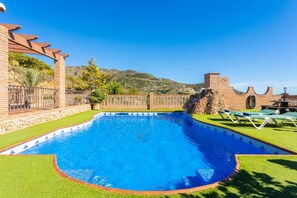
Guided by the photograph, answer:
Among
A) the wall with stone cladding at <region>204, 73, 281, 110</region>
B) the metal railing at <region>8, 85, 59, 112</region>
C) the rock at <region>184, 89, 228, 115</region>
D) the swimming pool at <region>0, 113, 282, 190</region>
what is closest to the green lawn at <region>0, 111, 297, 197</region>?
the swimming pool at <region>0, 113, 282, 190</region>

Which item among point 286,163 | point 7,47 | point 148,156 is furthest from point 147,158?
point 7,47

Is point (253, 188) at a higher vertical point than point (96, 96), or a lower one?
lower

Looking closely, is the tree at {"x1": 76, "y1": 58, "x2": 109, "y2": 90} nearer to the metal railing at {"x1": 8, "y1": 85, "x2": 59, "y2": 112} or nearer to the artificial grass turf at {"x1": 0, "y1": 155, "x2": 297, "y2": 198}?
the metal railing at {"x1": 8, "y1": 85, "x2": 59, "y2": 112}

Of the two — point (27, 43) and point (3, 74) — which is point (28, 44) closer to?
point (27, 43)

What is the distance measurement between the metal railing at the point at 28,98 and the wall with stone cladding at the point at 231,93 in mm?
14337

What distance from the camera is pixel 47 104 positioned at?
50.9 feet

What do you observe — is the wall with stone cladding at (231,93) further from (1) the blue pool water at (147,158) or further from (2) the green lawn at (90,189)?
(2) the green lawn at (90,189)

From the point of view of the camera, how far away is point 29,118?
31.3ft

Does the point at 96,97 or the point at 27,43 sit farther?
the point at 96,97

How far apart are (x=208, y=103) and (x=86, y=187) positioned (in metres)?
15.1

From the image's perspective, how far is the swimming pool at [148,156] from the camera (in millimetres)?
4879

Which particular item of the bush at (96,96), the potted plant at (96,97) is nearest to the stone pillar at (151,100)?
the potted plant at (96,97)

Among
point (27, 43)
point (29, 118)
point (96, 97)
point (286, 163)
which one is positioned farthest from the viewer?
point (96, 97)

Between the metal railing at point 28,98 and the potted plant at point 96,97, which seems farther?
the potted plant at point 96,97
